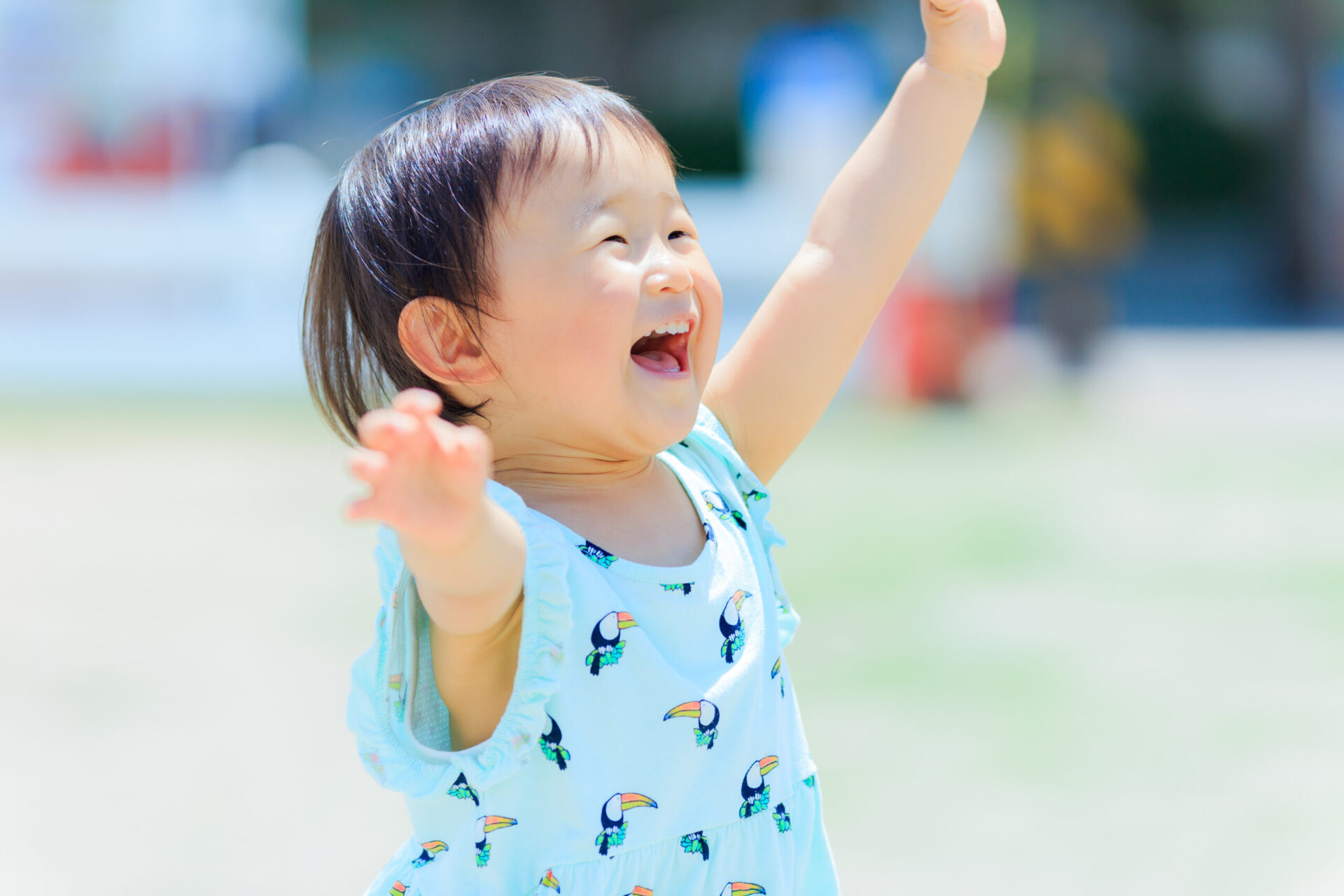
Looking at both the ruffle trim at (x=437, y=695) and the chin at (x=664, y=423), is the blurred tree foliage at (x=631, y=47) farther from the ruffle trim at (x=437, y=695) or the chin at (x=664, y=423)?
the ruffle trim at (x=437, y=695)

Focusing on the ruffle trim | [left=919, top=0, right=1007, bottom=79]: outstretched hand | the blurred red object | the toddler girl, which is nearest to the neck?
the toddler girl

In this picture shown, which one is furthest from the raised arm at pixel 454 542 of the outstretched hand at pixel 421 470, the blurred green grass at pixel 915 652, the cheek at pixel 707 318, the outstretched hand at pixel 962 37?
the blurred green grass at pixel 915 652

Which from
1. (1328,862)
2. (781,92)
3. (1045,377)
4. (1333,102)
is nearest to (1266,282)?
(1333,102)

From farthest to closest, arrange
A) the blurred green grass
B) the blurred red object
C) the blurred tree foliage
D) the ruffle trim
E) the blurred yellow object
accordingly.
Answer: the blurred tree foliage → the blurred yellow object → the blurred red object → the blurred green grass → the ruffle trim

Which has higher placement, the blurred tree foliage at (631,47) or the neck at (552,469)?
the blurred tree foliage at (631,47)

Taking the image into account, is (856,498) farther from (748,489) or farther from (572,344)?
(572,344)

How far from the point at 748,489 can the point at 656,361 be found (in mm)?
261

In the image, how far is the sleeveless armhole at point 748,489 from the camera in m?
1.51

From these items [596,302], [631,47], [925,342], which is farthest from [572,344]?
[631,47]

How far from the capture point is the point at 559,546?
1.23m

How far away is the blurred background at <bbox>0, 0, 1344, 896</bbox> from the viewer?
9.61 ft

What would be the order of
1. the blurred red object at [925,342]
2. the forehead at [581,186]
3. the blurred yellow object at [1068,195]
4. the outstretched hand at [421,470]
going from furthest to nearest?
the blurred yellow object at [1068,195] → the blurred red object at [925,342] → the forehead at [581,186] → the outstretched hand at [421,470]

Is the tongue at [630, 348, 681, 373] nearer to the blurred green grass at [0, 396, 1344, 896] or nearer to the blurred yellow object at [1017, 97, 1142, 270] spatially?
the blurred green grass at [0, 396, 1344, 896]

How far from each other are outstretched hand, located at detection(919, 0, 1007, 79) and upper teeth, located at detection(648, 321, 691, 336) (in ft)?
1.62
